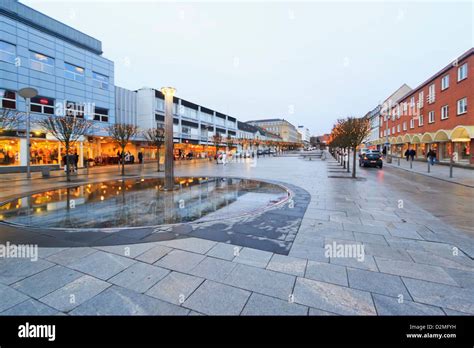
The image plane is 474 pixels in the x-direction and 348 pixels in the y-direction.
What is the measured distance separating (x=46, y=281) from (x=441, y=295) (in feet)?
17.5

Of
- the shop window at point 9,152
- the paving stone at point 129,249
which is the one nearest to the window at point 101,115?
the shop window at point 9,152

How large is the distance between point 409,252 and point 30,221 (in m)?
8.96

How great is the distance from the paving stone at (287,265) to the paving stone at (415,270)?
1.23m

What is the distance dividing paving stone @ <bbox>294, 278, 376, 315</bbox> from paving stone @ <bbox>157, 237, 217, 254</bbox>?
1.90 metres

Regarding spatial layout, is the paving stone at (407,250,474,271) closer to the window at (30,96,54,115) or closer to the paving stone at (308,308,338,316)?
the paving stone at (308,308,338,316)

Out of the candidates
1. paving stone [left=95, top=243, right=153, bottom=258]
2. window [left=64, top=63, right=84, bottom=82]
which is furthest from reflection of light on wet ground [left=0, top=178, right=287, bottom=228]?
window [left=64, top=63, right=84, bottom=82]

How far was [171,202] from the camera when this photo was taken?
8773 millimetres

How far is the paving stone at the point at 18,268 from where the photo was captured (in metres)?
3.52

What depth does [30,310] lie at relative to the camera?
2812 mm

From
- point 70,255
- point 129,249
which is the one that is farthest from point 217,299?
point 70,255

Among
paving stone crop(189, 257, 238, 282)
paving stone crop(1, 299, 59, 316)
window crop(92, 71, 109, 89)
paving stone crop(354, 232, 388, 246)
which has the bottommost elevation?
paving stone crop(1, 299, 59, 316)

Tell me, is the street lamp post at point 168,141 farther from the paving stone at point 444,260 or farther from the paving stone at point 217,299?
the paving stone at point 444,260

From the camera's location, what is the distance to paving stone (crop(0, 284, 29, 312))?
289 cm
